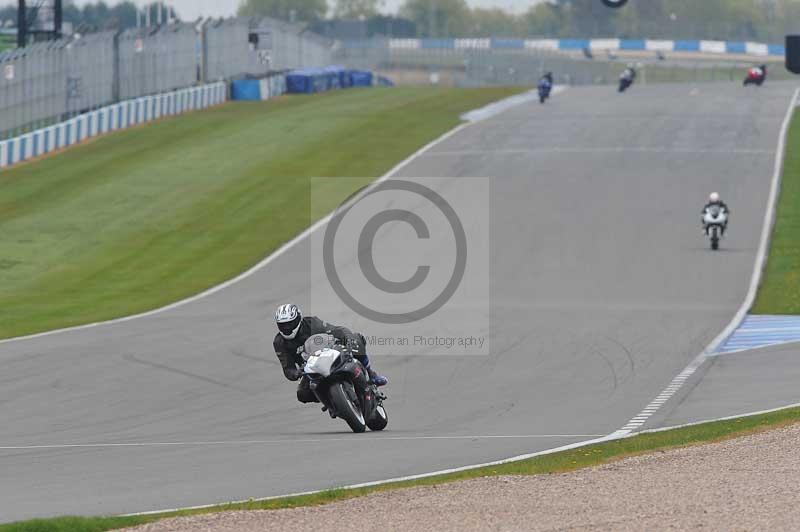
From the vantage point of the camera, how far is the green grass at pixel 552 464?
10907 millimetres

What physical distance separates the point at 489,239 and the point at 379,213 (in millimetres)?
4839

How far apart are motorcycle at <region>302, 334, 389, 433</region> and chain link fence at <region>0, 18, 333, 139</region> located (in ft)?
117

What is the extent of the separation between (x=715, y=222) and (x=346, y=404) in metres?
20.8

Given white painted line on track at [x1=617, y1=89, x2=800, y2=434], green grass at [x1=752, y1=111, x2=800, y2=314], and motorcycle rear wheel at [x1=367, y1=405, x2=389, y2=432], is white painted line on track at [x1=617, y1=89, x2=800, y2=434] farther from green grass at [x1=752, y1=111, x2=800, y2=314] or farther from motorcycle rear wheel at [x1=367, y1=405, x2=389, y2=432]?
motorcycle rear wheel at [x1=367, y1=405, x2=389, y2=432]

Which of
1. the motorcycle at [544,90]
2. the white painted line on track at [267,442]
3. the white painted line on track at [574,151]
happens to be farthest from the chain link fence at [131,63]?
the white painted line on track at [267,442]

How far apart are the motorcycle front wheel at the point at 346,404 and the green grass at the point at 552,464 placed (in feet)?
8.41

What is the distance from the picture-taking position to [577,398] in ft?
61.4

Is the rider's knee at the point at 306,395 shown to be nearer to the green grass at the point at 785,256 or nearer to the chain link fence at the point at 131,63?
the green grass at the point at 785,256

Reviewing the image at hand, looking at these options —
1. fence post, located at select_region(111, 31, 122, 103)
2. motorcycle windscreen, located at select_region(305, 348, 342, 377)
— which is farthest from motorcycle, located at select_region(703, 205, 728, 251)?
fence post, located at select_region(111, 31, 122, 103)

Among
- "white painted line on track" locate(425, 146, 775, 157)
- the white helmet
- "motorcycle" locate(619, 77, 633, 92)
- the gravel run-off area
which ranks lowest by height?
the gravel run-off area

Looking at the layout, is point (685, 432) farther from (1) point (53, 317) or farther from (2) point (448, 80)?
(2) point (448, 80)

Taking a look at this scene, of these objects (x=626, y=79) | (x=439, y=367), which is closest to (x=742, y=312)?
(x=439, y=367)

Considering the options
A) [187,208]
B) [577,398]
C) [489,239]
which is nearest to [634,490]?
[577,398]

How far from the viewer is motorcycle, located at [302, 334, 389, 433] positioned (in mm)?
15312
